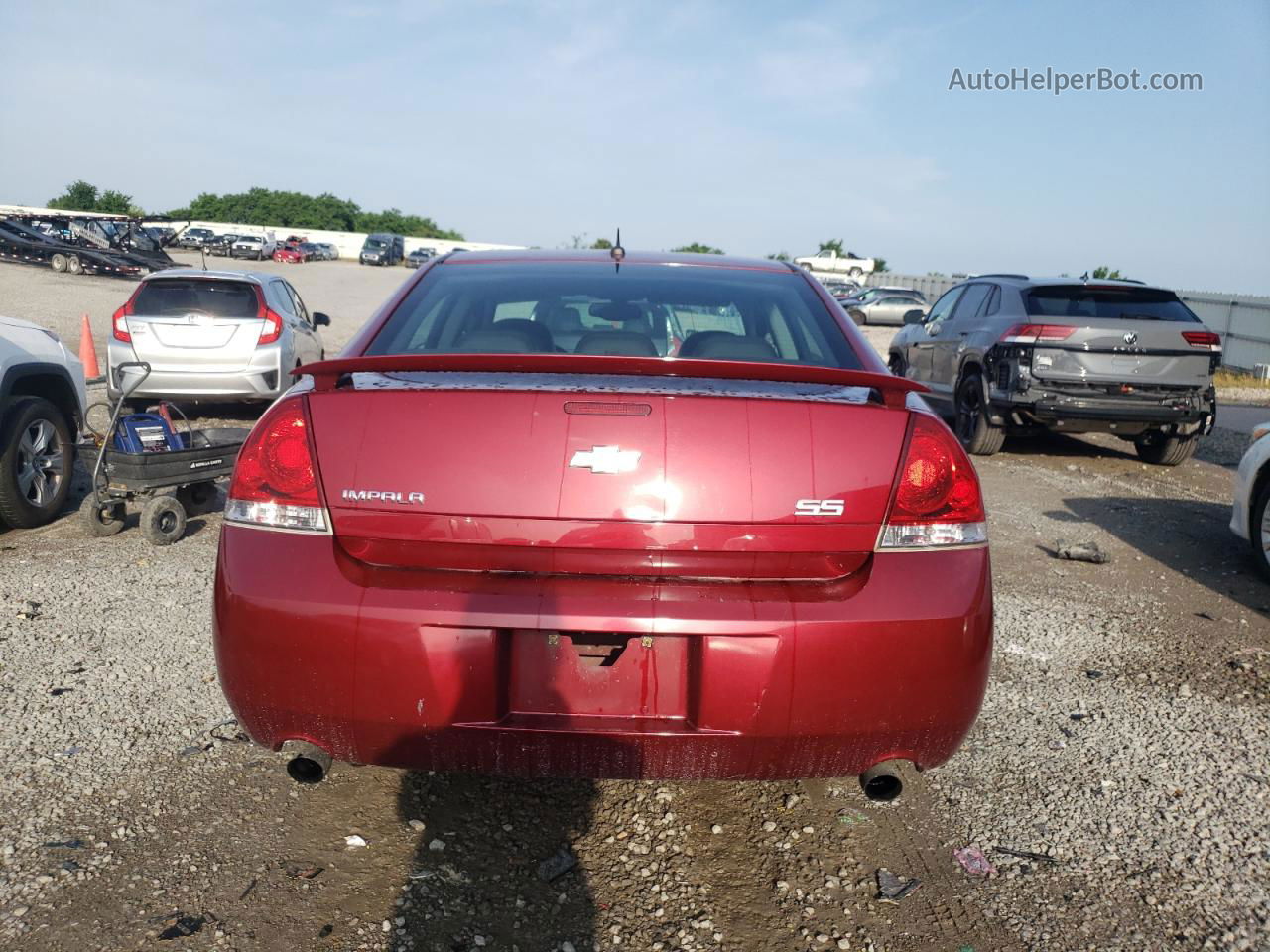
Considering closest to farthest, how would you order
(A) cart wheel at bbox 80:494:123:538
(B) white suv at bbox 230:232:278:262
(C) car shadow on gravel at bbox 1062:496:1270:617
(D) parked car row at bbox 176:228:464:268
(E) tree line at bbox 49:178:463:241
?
(C) car shadow on gravel at bbox 1062:496:1270:617 < (A) cart wheel at bbox 80:494:123:538 < (D) parked car row at bbox 176:228:464:268 < (B) white suv at bbox 230:232:278:262 < (E) tree line at bbox 49:178:463:241

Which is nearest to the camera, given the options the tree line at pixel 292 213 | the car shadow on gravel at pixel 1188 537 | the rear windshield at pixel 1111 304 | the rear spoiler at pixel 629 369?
the rear spoiler at pixel 629 369

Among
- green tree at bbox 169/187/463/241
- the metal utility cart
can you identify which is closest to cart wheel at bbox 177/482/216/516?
the metal utility cart

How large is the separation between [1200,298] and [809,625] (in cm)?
2607

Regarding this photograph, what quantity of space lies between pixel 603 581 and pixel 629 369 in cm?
53

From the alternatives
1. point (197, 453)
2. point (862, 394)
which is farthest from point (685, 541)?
point (197, 453)

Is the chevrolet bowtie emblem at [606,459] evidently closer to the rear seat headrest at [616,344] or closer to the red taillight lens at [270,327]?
the rear seat headrest at [616,344]

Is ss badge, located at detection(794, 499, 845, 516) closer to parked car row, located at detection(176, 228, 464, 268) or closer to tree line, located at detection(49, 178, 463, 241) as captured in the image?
parked car row, located at detection(176, 228, 464, 268)

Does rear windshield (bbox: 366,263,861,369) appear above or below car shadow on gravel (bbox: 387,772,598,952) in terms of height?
above

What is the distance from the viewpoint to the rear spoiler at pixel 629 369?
7.80 ft

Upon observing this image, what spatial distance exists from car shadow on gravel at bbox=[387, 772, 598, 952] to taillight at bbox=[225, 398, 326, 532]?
99 cm

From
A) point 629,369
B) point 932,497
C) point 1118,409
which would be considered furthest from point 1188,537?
point 629,369

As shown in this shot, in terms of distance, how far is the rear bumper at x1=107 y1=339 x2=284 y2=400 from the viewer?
31.4 feet

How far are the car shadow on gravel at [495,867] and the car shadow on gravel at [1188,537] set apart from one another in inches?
153

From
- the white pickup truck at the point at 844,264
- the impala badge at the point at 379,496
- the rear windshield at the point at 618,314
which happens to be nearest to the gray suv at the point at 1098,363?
the rear windshield at the point at 618,314
